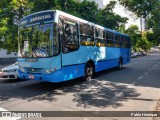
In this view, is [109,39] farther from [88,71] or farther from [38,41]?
[38,41]

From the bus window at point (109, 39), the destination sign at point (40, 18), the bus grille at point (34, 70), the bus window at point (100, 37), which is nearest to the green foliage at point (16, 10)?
the bus window at point (109, 39)

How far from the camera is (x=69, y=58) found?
29.1 ft

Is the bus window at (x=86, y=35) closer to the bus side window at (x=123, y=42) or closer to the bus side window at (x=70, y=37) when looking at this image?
the bus side window at (x=70, y=37)

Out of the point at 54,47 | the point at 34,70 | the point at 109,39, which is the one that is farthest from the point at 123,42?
the point at 34,70

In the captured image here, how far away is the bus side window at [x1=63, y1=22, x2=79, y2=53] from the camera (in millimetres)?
8627

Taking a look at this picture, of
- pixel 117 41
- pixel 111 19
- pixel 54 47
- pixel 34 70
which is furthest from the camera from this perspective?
pixel 111 19

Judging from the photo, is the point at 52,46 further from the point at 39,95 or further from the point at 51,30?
the point at 39,95

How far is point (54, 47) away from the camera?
8.09 metres

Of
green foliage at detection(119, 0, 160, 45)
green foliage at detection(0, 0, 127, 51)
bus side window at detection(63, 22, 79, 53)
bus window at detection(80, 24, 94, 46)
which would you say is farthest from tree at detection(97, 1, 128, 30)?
bus side window at detection(63, 22, 79, 53)

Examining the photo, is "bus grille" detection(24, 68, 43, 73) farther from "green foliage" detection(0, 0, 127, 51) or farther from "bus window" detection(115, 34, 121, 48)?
"bus window" detection(115, 34, 121, 48)

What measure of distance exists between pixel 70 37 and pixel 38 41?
1509 millimetres

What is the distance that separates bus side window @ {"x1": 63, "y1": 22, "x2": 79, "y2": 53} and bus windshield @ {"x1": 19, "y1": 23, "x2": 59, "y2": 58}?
0.63m

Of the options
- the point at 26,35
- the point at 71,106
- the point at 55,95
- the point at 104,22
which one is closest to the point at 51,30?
the point at 26,35

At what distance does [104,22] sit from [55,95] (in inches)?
976
